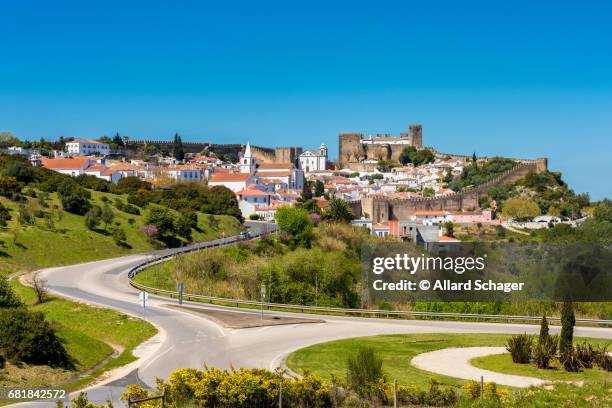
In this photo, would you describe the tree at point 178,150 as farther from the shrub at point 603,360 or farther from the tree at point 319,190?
the shrub at point 603,360

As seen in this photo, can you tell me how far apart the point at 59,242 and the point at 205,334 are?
77.6ft

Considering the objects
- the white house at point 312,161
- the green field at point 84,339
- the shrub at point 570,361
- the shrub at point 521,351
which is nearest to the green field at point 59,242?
the green field at point 84,339

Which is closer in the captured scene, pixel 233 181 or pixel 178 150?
pixel 233 181

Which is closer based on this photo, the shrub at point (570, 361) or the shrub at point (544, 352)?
the shrub at point (570, 361)

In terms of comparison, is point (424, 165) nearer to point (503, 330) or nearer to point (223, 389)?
point (503, 330)

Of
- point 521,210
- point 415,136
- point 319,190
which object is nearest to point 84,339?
point 521,210

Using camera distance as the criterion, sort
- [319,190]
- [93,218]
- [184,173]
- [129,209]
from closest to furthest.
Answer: [93,218] → [129,209] → [184,173] → [319,190]

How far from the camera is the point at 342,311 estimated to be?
2984 centimetres

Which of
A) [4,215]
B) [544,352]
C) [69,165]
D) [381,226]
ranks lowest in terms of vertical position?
[381,226]

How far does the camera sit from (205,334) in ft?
77.3

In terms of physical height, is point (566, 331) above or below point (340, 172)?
below

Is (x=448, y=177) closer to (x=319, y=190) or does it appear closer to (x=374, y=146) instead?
(x=319, y=190)

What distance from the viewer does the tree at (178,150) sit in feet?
444

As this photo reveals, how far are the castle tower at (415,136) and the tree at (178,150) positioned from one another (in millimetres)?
47120
